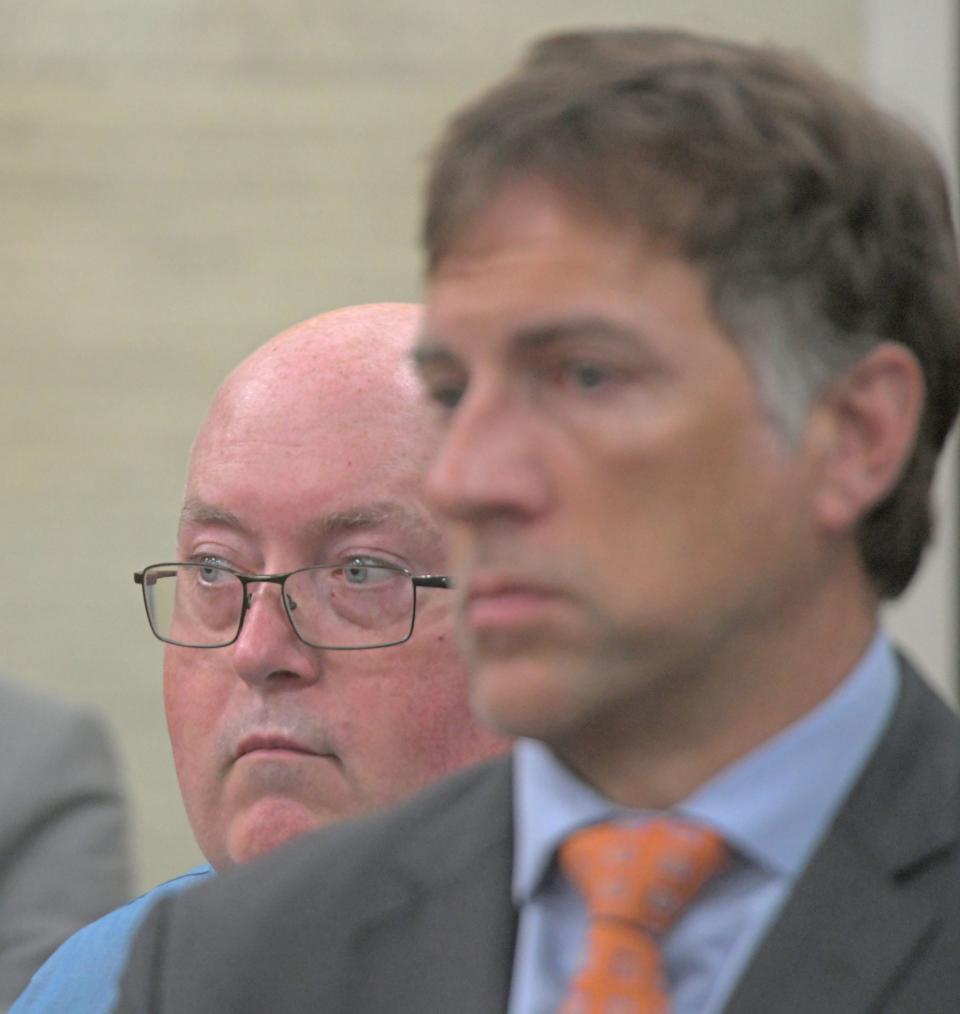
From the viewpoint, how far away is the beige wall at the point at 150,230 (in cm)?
550

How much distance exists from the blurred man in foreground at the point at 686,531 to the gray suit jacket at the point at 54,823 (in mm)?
2074

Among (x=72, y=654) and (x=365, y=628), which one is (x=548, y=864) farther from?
(x=72, y=654)

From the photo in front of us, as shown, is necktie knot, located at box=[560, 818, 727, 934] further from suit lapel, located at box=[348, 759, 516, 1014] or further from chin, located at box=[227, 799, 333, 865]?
chin, located at box=[227, 799, 333, 865]

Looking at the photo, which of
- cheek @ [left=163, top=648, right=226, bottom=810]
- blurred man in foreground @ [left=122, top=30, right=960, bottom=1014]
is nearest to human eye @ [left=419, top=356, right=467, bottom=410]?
blurred man in foreground @ [left=122, top=30, right=960, bottom=1014]

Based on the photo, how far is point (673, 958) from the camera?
4.75ft

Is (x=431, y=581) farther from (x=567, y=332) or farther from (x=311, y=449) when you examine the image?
(x=567, y=332)

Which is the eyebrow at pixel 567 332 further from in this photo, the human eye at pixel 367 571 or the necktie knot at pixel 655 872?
the human eye at pixel 367 571

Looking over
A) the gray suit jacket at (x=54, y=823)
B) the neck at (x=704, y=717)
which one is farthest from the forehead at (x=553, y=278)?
the gray suit jacket at (x=54, y=823)

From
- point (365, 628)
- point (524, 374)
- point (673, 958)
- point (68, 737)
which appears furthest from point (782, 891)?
point (68, 737)

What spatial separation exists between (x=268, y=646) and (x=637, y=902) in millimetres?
948

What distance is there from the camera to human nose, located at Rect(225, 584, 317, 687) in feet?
7.59

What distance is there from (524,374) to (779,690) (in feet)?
0.92

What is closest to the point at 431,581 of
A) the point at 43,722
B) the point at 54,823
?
the point at 54,823

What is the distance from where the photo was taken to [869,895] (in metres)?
1.43
